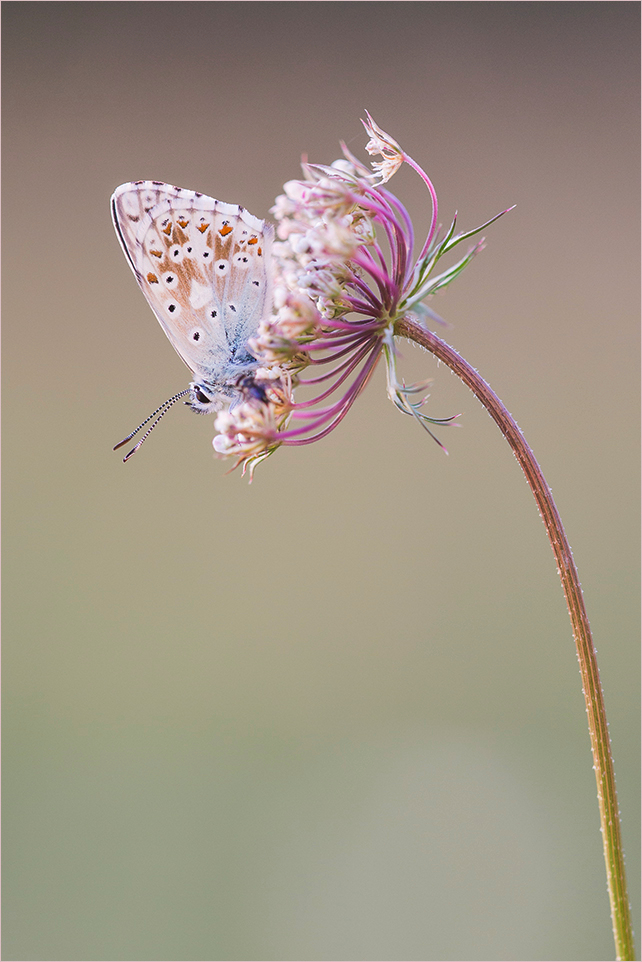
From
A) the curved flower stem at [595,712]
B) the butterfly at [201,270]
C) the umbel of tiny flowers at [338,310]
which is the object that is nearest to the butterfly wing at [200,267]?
the butterfly at [201,270]

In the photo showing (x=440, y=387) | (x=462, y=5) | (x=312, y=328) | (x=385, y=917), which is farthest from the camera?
(x=462, y=5)

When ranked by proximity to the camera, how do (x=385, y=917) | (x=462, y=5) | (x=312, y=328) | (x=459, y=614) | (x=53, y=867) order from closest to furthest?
(x=312, y=328) → (x=385, y=917) → (x=53, y=867) → (x=459, y=614) → (x=462, y=5)

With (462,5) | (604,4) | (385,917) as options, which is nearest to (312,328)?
(385,917)

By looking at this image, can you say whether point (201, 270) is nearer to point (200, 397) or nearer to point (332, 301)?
point (200, 397)

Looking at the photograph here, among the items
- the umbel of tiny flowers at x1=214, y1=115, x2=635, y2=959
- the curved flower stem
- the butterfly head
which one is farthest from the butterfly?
the curved flower stem

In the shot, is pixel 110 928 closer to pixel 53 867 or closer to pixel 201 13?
pixel 53 867

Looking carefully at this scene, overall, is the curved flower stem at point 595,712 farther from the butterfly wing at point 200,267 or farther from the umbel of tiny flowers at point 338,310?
the butterfly wing at point 200,267

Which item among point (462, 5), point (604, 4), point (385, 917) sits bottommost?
point (385, 917)
